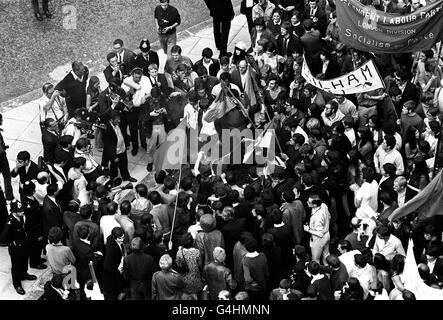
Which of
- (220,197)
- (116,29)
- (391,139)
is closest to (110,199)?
(220,197)

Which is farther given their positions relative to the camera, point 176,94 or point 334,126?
point 176,94

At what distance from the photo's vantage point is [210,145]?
14680mm

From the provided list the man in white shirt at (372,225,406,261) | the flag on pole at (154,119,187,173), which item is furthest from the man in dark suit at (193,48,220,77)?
the man in white shirt at (372,225,406,261)

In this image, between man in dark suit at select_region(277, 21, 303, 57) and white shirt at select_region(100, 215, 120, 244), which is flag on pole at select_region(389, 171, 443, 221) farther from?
man in dark suit at select_region(277, 21, 303, 57)

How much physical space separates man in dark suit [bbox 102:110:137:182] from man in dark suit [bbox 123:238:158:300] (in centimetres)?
338

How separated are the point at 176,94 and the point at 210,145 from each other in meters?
1.14

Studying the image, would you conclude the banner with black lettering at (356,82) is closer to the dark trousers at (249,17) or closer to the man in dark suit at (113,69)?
the man in dark suit at (113,69)

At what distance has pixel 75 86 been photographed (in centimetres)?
1550

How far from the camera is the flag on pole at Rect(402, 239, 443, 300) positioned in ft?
34.3

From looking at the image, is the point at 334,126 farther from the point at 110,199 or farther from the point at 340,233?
the point at 110,199

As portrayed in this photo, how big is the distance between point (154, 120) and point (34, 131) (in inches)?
125

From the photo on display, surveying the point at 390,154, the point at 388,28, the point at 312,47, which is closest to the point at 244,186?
the point at 390,154

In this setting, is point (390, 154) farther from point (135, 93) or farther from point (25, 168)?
point (25, 168)
